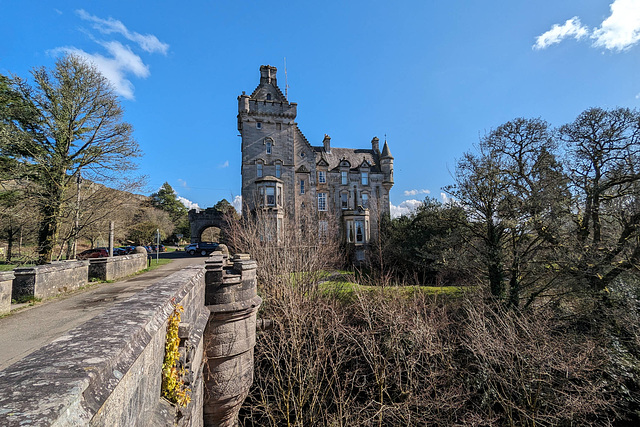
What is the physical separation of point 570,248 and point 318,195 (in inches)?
1027

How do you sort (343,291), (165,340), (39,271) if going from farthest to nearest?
(343,291) → (39,271) → (165,340)

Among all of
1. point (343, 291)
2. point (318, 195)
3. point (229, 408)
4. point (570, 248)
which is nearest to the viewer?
point (229, 408)

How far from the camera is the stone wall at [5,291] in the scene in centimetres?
795

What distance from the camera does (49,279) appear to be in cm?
1030

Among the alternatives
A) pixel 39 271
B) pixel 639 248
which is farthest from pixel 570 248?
pixel 39 271

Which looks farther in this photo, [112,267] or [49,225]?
[49,225]

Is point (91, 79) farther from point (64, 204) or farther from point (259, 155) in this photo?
point (259, 155)

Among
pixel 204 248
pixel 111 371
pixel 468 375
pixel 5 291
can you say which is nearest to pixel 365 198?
pixel 204 248

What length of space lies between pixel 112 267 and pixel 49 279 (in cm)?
424

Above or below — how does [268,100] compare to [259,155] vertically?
above

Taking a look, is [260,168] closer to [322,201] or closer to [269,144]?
[269,144]

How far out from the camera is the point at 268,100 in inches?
1209

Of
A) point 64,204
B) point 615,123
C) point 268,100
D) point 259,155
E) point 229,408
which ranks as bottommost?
point 229,408

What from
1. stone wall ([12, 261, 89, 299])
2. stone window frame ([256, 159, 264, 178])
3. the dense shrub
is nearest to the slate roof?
stone window frame ([256, 159, 264, 178])
